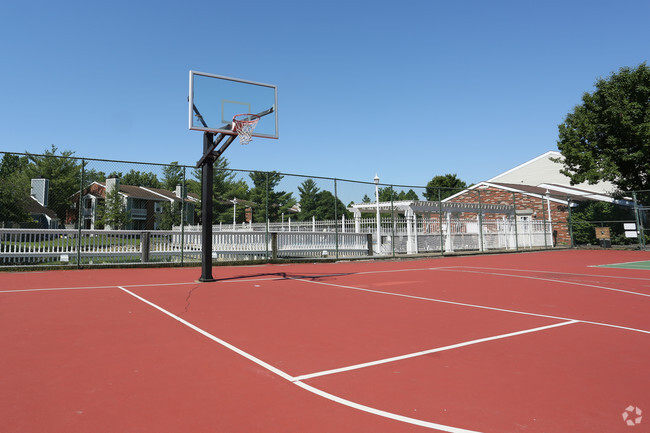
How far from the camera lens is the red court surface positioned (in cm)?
254

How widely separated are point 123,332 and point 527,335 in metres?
4.97

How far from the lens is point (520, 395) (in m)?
2.91

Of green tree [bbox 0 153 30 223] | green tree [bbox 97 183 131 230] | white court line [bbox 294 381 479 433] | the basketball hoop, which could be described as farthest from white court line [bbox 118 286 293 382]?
green tree [bbox 97 183 131 230]

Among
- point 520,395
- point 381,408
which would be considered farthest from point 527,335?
point 381,408

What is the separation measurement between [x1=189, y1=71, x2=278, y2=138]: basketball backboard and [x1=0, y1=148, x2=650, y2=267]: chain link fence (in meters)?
4.11

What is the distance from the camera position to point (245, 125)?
10438mm

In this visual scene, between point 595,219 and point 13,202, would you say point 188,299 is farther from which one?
point 595,219

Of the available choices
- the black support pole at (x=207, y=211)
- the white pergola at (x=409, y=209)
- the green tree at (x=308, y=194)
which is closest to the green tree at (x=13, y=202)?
the black support pole at (x=207, y=211)

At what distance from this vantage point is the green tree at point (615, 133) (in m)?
24.5

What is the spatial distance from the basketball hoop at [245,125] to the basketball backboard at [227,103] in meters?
0.11

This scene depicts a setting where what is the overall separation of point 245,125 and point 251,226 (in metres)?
17.5

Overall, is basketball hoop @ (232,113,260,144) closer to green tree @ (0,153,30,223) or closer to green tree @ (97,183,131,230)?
green tree @ (97,183,131,230)

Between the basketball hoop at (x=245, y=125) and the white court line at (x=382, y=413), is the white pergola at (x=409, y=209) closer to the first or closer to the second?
the basketball hoop at (x=245, y=125)

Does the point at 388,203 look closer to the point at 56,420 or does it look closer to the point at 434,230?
the point at 434,230
